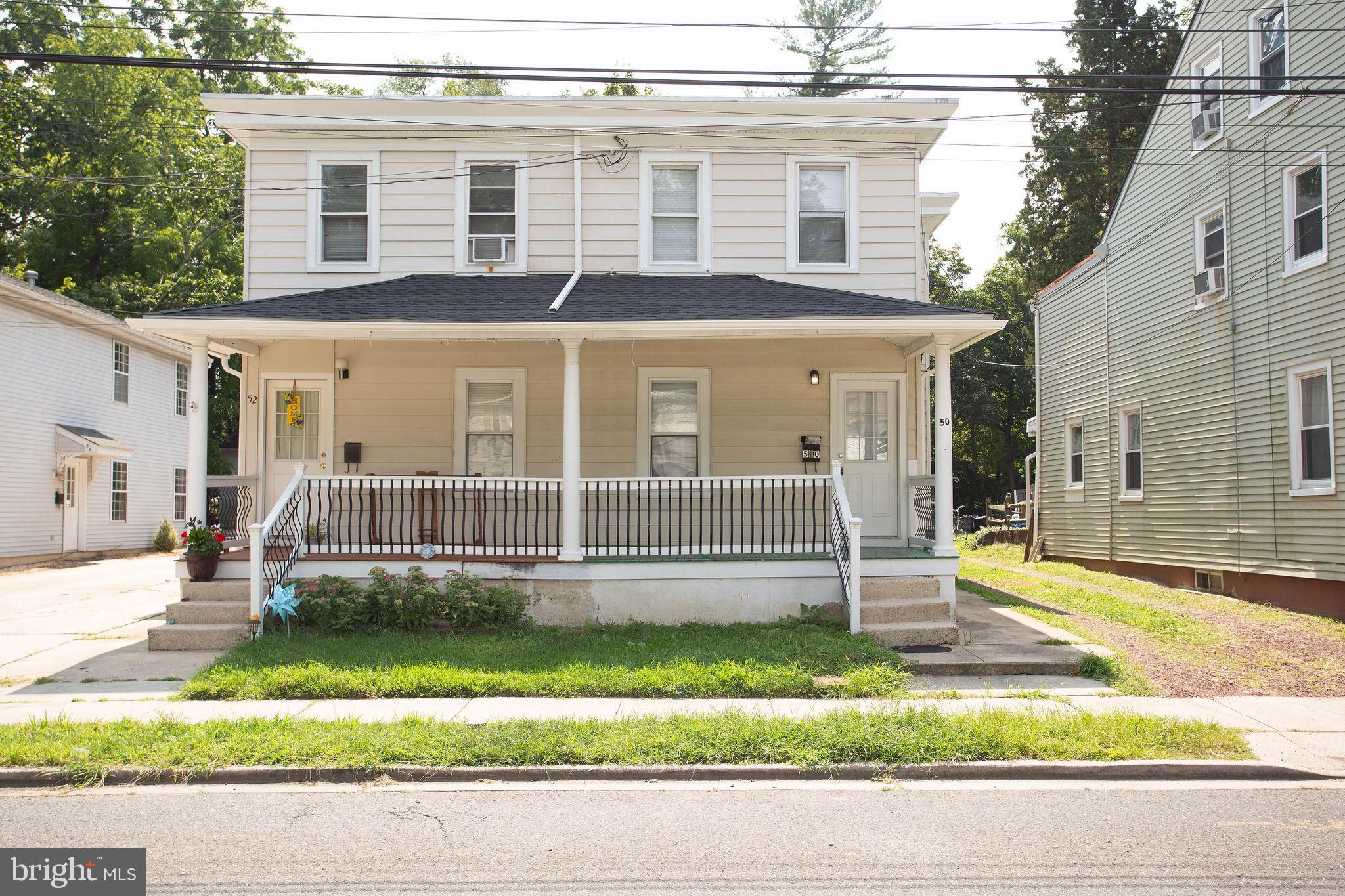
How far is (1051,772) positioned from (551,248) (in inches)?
365

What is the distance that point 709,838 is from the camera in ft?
16.5

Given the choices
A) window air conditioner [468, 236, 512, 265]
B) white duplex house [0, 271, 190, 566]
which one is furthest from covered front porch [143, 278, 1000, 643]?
white duplex house [0, 271, 190, 566]

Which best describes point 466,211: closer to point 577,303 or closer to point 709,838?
point 577,303

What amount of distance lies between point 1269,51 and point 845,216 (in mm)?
6725

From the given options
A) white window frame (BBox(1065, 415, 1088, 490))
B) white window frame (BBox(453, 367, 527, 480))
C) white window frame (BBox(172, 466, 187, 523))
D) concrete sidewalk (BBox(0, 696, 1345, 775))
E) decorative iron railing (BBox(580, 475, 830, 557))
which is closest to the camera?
concrete sidewalk (BBox(0, 696, 1345, 775))

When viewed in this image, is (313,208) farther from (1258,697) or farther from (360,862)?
(1258,697)

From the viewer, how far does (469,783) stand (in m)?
6.15

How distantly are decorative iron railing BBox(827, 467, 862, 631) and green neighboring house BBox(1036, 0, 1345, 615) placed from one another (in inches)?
225

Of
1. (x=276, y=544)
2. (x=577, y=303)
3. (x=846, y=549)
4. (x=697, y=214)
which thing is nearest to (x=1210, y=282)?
(x=697, y=214)

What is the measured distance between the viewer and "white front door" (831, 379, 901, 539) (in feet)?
42.2

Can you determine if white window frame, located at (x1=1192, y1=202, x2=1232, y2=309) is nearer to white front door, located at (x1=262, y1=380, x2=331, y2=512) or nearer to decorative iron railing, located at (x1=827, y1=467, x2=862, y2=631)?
decorative iron railing, located at (x1=827, y1=467, x2=862, y2=631)

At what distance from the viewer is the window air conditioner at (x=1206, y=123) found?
49.1ft

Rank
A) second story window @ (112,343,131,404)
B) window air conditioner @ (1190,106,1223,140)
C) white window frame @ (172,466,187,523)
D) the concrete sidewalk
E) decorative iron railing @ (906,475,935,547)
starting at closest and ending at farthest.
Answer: the concrete sidewalk, decorative iron railing @ (906,475,935,547), window air conditioner @ (1190,106,1223,140), second story window @ (112,343,131,404), white window frame @ (172,466,187,523)

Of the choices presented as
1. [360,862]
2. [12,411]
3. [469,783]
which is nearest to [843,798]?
[469,783]
